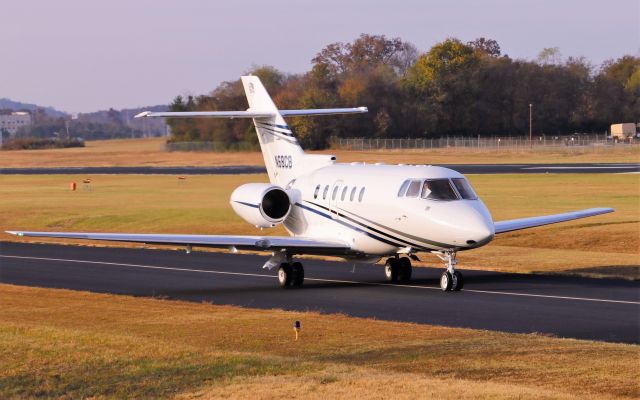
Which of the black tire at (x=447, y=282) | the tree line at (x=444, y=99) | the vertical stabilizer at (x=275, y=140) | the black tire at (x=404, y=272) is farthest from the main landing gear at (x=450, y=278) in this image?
the tree line at (x=444, y=99)

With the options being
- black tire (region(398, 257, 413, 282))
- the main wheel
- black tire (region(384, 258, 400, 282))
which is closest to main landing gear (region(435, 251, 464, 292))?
black tire (region(398, 257, 413, 282))

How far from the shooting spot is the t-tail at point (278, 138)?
29016 mm

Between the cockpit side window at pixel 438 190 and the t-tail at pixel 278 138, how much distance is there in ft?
15.2

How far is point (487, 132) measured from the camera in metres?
132

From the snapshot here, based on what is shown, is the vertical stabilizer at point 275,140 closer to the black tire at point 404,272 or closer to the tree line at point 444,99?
the black tire at point 404,272

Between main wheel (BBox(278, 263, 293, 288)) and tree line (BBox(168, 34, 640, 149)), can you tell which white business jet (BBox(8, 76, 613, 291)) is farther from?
tree line (BBox(168, 34, 640, 149))

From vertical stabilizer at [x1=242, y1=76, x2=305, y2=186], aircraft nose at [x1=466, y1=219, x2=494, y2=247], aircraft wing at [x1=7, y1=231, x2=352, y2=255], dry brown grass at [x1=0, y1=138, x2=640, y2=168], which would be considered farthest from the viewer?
dry brown grass at [x1=0, y1=138, x2=640, y2=168]

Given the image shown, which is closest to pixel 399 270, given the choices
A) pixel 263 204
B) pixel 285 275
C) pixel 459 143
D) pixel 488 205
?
pixel 285 275

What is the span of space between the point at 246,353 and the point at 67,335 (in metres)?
3.49

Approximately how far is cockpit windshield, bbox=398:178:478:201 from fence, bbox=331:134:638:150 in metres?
90.6

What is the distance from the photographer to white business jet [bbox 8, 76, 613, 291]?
23875 millimetres

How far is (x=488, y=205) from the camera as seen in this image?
48250 mm

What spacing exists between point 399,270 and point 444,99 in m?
105

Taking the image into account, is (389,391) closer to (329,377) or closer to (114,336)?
(329,377)
